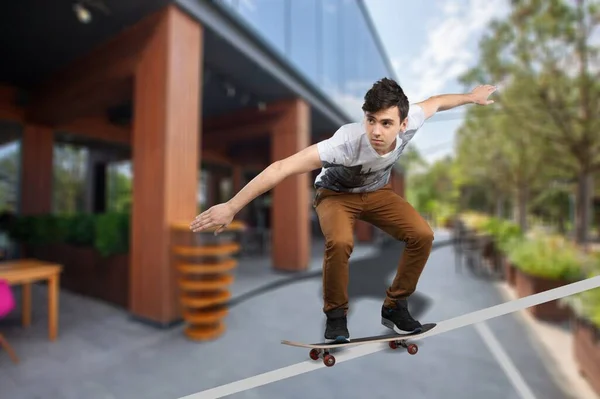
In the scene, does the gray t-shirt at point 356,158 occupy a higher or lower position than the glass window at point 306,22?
lower

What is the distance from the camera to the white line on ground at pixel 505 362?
296cm

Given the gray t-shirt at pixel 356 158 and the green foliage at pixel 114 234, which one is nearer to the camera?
the gray t-shirt at pixel 356 158

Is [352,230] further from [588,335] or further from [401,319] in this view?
[588,335]

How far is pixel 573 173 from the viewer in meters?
8.15

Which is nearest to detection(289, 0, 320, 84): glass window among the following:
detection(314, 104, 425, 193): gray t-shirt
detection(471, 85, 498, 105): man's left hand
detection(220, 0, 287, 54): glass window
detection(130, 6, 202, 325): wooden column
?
detection(220, 0, 287, 54): glass window

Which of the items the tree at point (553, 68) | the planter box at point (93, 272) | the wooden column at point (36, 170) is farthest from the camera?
the wooden column at point (36, 170)

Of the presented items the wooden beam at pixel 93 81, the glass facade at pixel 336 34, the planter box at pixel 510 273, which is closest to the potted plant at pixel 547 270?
the planter box at pixel 510 273

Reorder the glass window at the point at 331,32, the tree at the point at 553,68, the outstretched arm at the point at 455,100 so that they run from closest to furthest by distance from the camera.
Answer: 1. the outstretched arm at the point at 455,100
2. the glass window at the point at 331,32
3. the tree at the point at 553,68

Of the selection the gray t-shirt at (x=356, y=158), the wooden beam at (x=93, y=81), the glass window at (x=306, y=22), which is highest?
the wooden beam at (x=93, y=81)

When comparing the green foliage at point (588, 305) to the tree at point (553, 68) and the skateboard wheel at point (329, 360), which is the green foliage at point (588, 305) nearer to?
the skateboard wheel at point (329, 360)

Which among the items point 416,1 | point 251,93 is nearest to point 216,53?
point 251,93

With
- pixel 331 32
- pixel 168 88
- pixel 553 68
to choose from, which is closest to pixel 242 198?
pixel 331 32

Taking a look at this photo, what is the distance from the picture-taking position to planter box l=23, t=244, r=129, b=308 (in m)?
4.93

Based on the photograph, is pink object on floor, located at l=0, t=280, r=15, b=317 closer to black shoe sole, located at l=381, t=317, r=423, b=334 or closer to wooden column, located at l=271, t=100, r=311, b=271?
black shoe sole, located at l=381, t=317, r=423, b=334
